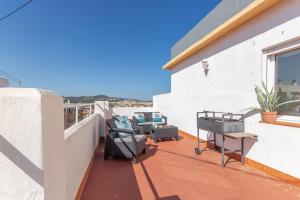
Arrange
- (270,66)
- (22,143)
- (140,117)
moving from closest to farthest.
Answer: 1. (22,143)
2. (270,66)
3. (140,117)

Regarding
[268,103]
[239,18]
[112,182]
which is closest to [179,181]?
[112,182]

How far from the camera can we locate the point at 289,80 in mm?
3639

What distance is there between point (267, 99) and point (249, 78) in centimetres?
76

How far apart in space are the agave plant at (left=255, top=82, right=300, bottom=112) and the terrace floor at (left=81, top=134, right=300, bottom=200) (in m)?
1.30

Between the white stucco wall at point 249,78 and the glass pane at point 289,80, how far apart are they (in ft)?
1.09

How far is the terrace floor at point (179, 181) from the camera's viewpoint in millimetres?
2891

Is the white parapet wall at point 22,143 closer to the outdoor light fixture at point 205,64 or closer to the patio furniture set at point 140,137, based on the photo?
the patio furniture set at point 140,137

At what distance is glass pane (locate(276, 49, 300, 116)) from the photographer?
3.45m

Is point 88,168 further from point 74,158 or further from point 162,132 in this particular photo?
point 162,132

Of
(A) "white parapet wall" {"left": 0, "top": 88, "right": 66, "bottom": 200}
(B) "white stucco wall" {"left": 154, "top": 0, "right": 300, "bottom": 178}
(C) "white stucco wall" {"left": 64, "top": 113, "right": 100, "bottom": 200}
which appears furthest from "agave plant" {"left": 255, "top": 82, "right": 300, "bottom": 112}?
(A) "white parapet wall" {"left": 0, "top": 88, "right": 66, "bottom": 200}

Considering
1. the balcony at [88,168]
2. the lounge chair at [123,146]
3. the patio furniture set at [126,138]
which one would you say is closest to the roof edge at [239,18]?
the balcony at [88,168]

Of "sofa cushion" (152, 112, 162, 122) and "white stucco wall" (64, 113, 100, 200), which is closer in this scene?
"white stucco wall" (64, 113, 100, 200)

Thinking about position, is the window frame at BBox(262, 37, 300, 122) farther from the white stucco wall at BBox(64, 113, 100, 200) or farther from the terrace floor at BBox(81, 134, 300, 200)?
the white stucco wall at BBox(64, 113, 100, 200)

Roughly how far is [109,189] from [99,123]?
3.97 m
